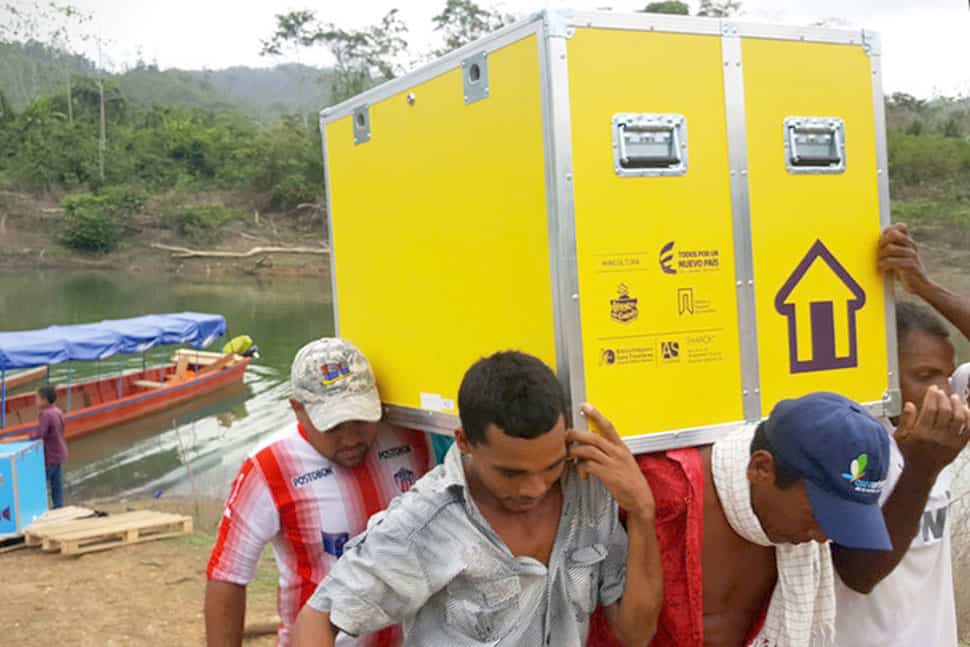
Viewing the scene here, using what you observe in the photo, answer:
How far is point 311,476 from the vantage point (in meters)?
2.74

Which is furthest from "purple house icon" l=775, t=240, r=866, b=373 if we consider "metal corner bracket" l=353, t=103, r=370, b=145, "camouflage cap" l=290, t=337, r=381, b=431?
"metal corner bracket" l=353, t=103, r=370, b=145

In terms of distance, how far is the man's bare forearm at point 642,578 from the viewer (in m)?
2.07

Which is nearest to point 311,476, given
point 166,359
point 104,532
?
point 104,532

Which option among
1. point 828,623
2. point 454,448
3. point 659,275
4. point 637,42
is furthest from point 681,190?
point 828,623

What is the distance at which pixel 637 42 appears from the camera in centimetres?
220

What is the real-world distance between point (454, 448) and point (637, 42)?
3.21 feet

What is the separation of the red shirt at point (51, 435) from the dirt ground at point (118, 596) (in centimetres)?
303

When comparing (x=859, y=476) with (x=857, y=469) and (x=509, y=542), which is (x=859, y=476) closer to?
(x=857, y=469)

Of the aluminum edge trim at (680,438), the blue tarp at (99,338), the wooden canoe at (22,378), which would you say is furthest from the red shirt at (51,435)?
the aluminum edge trim at (680,438)

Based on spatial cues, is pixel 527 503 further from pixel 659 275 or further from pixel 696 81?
pixel 696 81

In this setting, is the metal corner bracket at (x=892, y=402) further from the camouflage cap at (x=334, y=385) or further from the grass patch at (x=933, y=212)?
the grass patch at (x=933, y=212)

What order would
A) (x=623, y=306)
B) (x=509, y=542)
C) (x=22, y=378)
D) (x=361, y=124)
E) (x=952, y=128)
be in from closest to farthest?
(x=509, y=542)
(x=623, y=306)
(x=361, y=124)
(x=22, y=378)
(x=952, y=128)

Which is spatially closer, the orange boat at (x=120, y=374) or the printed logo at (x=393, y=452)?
the printed logo at (x=393, y=452)

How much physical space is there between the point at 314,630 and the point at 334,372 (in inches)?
33.5
